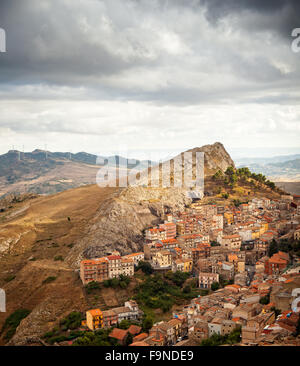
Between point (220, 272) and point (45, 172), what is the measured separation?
85.6 m

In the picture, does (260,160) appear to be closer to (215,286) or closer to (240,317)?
(215,286)

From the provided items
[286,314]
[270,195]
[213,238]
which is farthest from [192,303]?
[270,195]

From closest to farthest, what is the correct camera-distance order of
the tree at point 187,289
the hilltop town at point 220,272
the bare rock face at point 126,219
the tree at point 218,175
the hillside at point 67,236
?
the hilltop town at point 220,272, the hillside at point 67,236, the tree at point 187,289, the bare rock face at point 126,219, the tree at point 218,175

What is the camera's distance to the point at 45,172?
315ft

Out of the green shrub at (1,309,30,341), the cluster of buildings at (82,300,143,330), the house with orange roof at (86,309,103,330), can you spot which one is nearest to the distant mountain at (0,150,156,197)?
the green shrub at (1,309,30,341)

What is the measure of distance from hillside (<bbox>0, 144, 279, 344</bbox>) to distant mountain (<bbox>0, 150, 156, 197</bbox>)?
147ft

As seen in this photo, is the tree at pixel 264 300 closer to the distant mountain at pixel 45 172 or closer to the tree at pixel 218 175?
the tree at pixel 218 175

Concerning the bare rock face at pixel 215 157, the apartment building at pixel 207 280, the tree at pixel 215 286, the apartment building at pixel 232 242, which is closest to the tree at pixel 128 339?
the tree at pixel 215 286

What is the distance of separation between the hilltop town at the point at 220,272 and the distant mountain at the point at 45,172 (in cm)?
4855

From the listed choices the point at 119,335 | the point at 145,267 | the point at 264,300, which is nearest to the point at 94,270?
the point at 145,267

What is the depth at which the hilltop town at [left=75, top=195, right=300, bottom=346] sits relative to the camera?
1015 centimetres

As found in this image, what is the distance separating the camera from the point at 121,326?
1170 centimetres

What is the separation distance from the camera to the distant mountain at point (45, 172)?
78106mm
